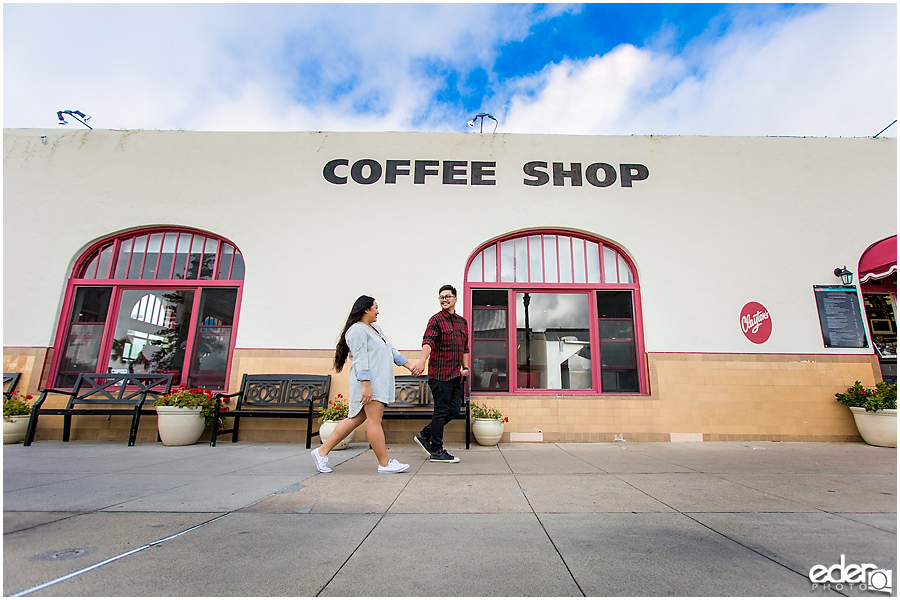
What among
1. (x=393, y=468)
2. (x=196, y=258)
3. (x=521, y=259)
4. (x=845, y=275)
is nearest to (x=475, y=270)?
(x=521, y=259)

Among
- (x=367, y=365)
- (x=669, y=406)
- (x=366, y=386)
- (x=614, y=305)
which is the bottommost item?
(x=669, y=406)

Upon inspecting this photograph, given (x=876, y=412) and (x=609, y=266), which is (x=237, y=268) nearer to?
(x=609, y=266)

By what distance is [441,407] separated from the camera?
430 cm

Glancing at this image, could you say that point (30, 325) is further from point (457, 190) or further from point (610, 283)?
point (610, 283)

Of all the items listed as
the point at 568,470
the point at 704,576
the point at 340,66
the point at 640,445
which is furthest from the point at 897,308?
the point at 340,66

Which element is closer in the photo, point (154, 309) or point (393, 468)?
point (393, 468)

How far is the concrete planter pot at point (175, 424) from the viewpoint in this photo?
5.46 meters

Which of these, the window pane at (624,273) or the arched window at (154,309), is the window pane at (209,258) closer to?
the arched window at (154,309)

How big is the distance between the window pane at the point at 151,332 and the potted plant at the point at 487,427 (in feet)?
14.9

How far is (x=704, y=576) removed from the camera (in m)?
1.50

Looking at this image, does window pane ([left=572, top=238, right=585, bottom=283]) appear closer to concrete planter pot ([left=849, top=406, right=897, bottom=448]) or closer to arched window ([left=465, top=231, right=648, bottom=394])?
arched window ([left=465, top=231, right=648, bottom=394])

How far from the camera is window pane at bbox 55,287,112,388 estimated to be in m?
6.33

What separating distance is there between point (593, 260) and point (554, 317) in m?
1.13

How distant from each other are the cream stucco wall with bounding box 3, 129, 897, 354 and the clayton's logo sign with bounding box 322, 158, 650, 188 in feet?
0.34
